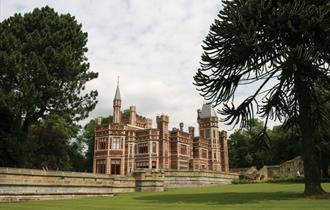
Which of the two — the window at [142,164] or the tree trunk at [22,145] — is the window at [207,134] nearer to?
the window at [142,164]

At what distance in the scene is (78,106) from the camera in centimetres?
2478

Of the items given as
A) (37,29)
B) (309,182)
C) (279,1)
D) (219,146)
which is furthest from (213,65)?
(219,146)

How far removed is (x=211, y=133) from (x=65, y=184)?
47.9 meters

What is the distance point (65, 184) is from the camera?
20656mm

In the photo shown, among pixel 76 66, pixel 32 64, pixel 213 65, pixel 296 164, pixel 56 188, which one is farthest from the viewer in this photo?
pixel 296 164

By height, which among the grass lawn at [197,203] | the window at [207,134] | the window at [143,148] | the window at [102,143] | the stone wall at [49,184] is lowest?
the grass lawn at [197,203]

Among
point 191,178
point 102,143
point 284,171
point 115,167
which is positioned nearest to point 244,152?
point 284,171

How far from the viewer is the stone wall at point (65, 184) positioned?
17727 millimetres

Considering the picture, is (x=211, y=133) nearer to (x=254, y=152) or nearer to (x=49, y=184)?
(x=254, y=152)

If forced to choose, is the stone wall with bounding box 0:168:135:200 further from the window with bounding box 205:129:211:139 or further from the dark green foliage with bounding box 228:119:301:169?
the window with bounding box 205:129:211:139

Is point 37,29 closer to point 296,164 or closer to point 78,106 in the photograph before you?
point 78,106

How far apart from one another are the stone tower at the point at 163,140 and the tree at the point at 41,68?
3010 cm

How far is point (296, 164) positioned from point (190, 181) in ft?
52.9

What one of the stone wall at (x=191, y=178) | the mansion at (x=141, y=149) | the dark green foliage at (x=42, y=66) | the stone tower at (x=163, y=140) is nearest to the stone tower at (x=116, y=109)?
the mansion at (x=141, y=149)
